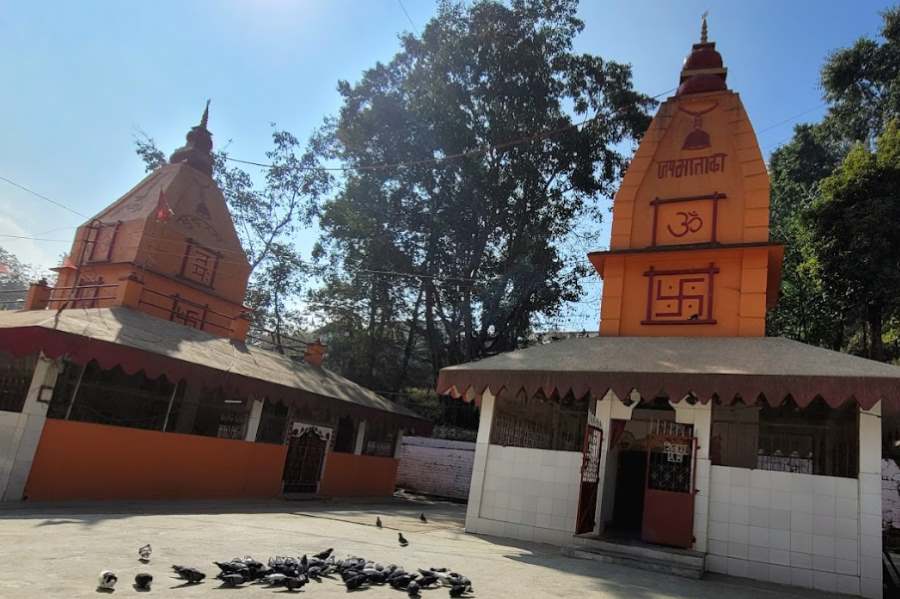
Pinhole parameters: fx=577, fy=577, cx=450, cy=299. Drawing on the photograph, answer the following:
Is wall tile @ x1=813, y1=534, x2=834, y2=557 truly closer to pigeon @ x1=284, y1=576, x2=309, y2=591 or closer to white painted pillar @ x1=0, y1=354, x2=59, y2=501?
pigeon @ x1=284, y1=576, x2=309, y2=591

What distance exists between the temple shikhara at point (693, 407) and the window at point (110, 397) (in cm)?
630

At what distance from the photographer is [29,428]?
33.0 ft

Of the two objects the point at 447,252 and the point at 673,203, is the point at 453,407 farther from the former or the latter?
the point at 673,203

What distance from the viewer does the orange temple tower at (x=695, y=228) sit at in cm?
1098

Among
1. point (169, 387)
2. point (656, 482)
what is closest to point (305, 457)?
point (169, 387)

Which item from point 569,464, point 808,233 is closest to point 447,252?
point 808,233

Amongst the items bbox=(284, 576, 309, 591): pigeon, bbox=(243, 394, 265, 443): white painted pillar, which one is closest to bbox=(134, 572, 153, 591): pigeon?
bbox=(284, 576, 309, 591): pigeon

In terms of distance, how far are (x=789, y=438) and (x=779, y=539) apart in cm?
156

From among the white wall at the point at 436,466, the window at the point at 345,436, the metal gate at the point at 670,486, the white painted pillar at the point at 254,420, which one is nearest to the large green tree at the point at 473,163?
the white wall at the point at 436,466

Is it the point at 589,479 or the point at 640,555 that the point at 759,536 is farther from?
the point at 589,479

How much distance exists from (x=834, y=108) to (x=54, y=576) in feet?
108

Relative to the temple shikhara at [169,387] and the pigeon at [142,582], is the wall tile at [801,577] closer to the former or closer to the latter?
the pigeon at [142,582]

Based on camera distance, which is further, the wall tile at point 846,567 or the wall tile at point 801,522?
the wall tile at point 801,522

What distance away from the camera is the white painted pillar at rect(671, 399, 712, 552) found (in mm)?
9070
